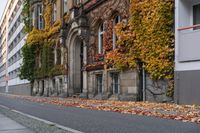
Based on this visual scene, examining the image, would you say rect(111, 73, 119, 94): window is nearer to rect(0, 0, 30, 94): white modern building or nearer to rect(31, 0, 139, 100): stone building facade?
rect(31, 0, 139, 100): stone building facade

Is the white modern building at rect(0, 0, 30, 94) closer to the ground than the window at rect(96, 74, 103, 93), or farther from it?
farther from it

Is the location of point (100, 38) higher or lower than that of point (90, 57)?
higher

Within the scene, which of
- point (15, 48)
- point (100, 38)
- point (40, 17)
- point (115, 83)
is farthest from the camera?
point (15, 48)

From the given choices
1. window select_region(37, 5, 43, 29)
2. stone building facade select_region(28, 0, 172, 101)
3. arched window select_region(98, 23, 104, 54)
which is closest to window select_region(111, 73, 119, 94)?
stone building facade select_region(28, 0, 172, 101)

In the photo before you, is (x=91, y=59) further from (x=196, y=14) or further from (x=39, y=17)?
(x=39, y=17)

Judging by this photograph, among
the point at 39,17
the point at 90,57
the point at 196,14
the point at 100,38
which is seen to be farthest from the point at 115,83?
the point at 39,17

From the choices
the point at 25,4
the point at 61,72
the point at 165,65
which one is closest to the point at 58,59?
the point at 61,72

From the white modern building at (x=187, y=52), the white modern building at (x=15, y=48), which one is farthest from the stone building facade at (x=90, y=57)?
the white modern building at (x=15, y=48)

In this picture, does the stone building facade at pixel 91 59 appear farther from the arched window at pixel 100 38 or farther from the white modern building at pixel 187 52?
the white modern building at pixel 187 52

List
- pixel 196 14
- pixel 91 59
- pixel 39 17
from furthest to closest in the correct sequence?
1. pixel 39 17
2. pixel 91 59
3. pixel 196 14

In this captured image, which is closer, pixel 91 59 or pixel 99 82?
pixel 99 82

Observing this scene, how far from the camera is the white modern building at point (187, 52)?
15.9 meters

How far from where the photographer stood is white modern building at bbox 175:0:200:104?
52.3 ft

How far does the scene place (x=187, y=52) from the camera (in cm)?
1658
